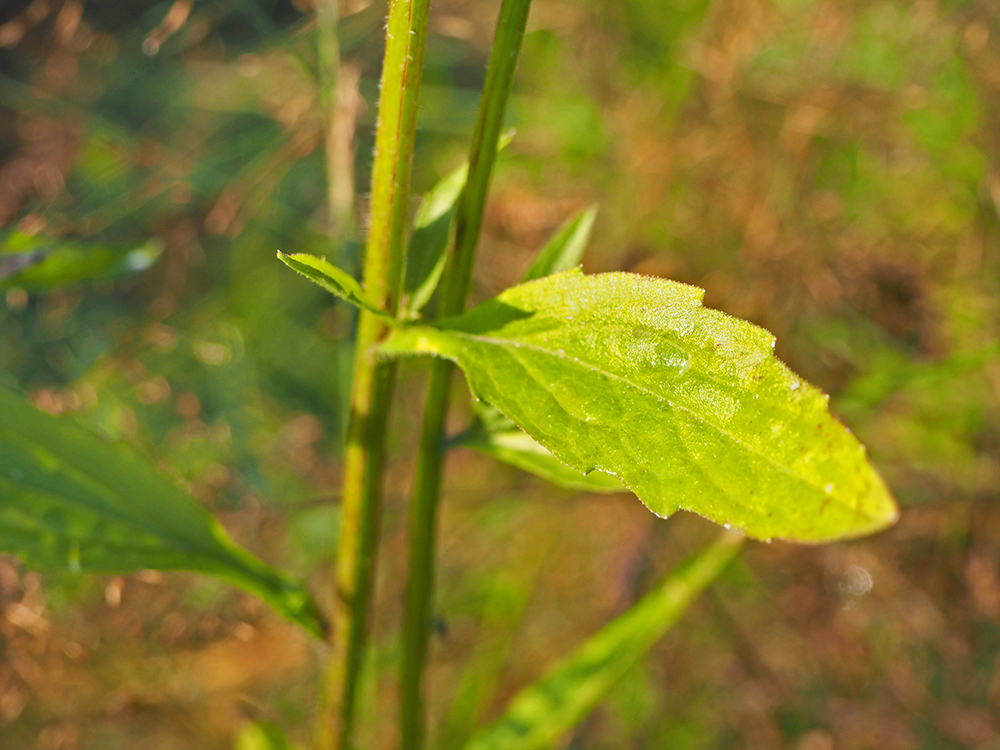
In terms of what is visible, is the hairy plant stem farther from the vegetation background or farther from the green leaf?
the vegetation background

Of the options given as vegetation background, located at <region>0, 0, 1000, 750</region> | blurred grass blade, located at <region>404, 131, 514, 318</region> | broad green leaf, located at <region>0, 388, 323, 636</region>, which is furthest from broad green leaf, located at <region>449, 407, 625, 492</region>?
vegetation background, located at <region>0, 0, 1000, 750</region>

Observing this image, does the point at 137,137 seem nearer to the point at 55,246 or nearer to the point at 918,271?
the point at 55,246

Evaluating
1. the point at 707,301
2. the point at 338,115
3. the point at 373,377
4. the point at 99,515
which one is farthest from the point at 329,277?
the point at 707,301

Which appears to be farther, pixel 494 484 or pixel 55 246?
pixel 494 484

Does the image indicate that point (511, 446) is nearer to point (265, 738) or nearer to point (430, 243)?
point (430, 243)

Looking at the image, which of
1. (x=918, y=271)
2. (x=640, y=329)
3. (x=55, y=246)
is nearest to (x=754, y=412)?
(x=640, y=329)

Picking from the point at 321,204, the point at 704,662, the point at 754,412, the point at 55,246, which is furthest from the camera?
the point at 321,204
